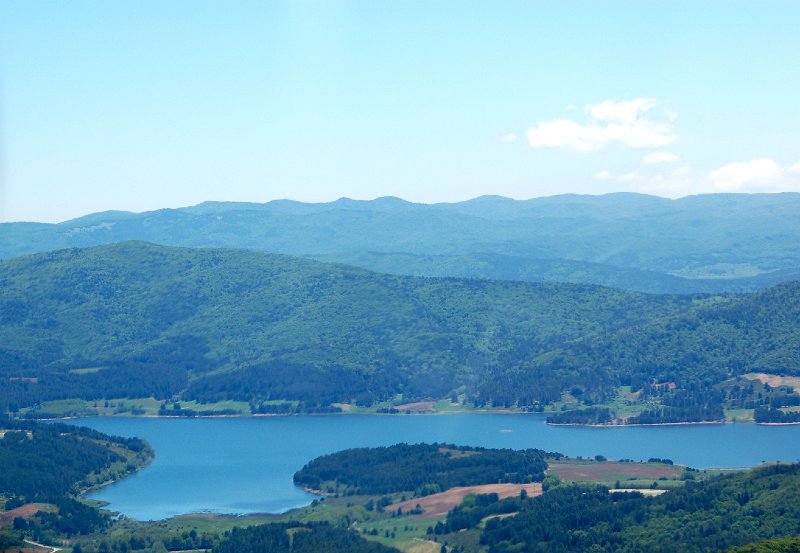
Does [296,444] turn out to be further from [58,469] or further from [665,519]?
[665,519]

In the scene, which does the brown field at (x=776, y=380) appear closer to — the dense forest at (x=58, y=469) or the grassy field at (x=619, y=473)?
the grassy field at (x=619, y=473)

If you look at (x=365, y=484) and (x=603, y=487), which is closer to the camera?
(x=603, y=487)

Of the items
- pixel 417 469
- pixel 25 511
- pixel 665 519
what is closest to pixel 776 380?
pixel 417 469

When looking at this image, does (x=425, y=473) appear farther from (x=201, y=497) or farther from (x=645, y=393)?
(x=645, y=393)

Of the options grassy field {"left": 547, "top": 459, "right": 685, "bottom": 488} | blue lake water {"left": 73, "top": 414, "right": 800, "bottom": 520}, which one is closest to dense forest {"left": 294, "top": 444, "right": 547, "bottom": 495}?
grassy field {"left": 547, "top": 459, "right": 685, "bottom": 488}

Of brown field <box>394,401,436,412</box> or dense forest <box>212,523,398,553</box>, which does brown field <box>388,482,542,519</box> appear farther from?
brown field <box>394,401,436,412</box>

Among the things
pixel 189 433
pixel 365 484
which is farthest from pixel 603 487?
pixel 189 433
